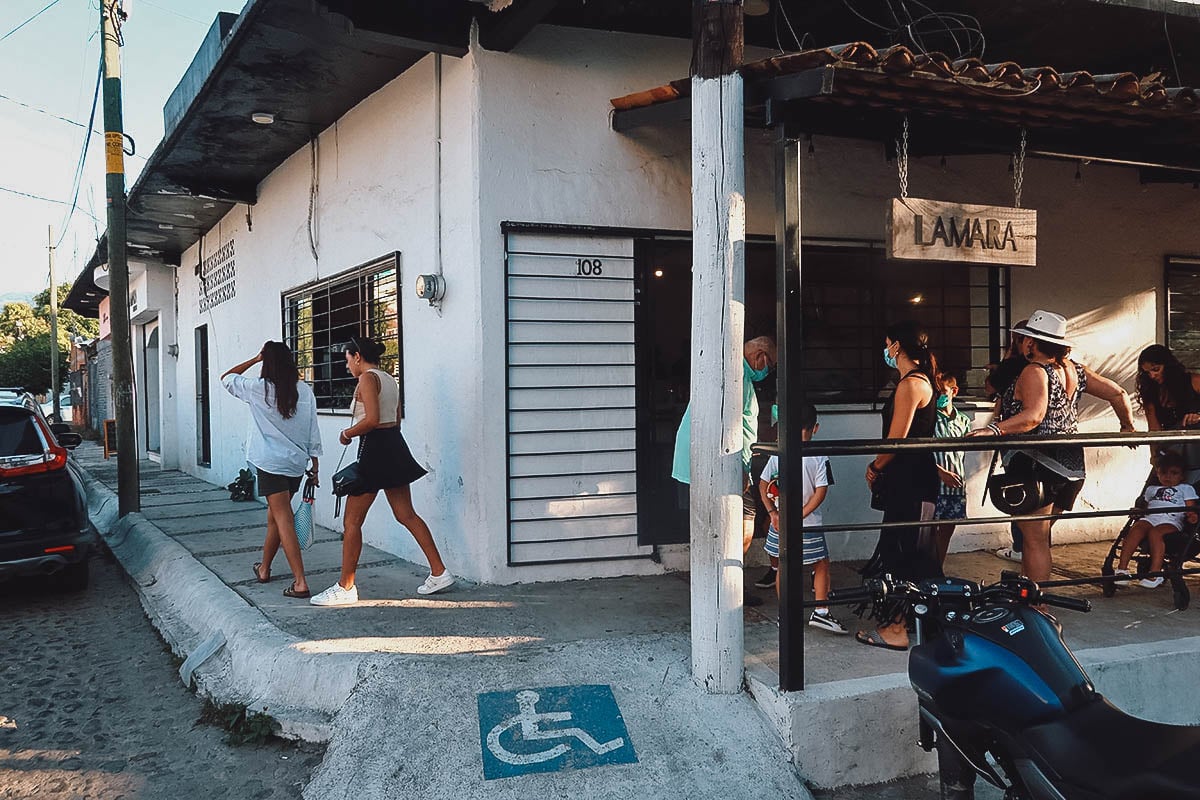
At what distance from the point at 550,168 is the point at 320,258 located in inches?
134

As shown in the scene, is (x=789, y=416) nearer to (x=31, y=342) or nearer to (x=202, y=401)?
(x=202, y=401)

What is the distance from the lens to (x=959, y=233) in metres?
3.93

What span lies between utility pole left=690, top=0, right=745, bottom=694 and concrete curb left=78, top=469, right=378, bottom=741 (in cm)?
167

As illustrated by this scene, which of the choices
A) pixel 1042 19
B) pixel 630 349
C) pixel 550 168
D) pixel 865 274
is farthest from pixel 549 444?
pixel 1042 19

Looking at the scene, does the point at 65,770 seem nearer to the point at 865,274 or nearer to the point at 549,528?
the point at 549,528

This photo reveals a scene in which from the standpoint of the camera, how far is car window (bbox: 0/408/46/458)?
5789mm

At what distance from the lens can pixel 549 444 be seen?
5.47 metres

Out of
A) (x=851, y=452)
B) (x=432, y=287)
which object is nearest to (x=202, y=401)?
(x=432, y=287)

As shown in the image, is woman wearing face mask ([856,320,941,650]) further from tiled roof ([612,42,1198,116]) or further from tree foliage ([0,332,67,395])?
tree foliage ([0,332,67,395])

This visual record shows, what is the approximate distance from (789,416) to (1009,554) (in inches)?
150

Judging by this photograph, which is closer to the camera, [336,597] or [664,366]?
[336,597]

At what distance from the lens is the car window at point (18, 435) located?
19.0 ft

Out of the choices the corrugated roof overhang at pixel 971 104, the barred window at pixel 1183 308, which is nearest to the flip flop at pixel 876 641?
the corrugated roof overhang at pixel 971 104

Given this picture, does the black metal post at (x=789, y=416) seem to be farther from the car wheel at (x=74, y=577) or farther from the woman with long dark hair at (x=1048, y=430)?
the car wheel at (x=74, y=577)
